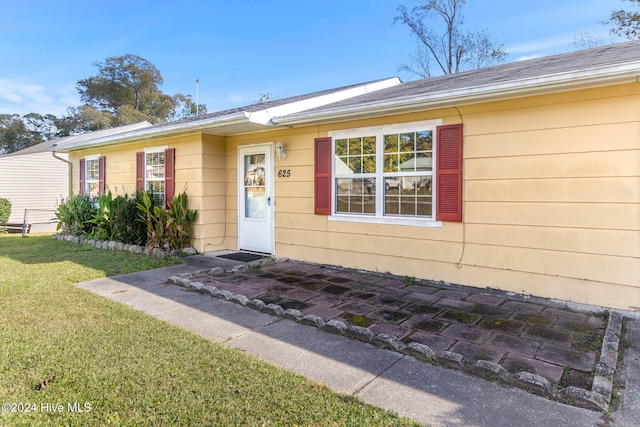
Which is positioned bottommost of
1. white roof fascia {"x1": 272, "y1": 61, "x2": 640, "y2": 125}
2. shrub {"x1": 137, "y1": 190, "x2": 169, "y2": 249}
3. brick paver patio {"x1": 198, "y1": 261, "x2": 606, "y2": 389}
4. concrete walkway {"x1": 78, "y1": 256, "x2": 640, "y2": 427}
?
concrete walkway {"x1": 78, "y1": 256, "x2": 640, "y2": 427}

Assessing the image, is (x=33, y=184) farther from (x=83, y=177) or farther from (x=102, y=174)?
(x=102, y=174)

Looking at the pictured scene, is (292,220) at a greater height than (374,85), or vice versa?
(374,85)

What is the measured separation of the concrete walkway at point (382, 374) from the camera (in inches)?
84.4

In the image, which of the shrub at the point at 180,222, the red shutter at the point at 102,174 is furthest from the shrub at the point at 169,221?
the red shutter at the point at 102,174

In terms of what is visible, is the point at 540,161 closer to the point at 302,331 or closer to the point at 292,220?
the point at 302,331

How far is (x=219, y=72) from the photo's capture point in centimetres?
2492

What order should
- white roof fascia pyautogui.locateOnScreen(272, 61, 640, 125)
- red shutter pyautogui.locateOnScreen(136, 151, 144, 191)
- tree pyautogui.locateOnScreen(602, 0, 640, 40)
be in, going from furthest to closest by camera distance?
tree pyautogui.locateOnScreen(602, 0, 640, 40), red shutter pyautogui.locateOnScreen(136, 151, 144, 191), white roof fascia pyautogui.locateOnScreen(272, 61, 640, 125)

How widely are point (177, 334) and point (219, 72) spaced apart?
24473 mm

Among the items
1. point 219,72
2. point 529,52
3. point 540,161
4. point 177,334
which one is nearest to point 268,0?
point 219,72

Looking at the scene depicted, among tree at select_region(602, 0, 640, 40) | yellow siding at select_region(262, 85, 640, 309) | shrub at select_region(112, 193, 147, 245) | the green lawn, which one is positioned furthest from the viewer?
tree at select_region(602, 0, 640, 40)

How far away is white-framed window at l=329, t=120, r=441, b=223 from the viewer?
5020 millimetres

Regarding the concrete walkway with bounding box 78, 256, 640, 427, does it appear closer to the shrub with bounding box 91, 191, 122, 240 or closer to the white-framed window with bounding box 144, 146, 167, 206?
the white-framed window with bounding box 144, 146, 167, 206

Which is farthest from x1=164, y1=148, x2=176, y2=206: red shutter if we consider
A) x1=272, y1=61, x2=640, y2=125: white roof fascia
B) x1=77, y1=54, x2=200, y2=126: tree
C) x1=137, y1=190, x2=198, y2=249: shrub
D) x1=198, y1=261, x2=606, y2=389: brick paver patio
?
x1=77, y1=54, x2=200, y2=126: tree

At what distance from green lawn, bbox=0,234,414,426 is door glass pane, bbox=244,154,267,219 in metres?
3.46
